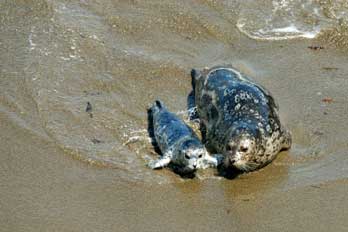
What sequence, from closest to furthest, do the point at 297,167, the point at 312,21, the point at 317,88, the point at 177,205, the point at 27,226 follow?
the point at 27,226, the point at 177,205, the point at 297,167, the point at 317,88, the point at 312,21

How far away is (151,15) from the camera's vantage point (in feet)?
30.7

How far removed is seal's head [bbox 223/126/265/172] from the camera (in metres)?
6.42

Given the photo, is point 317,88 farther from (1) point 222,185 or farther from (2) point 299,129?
(1) point 222,185

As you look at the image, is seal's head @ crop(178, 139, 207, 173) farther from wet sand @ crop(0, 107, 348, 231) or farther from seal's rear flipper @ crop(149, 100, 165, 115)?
seal's rear flipper @ crop(149, 100, 165, 115)

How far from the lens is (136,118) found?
726 centimetres

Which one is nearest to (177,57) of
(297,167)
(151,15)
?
(151,15)

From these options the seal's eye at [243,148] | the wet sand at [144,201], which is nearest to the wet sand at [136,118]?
the wet sand at [144,201]

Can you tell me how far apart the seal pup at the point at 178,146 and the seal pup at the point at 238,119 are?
0.74 feet

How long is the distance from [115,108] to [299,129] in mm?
1837

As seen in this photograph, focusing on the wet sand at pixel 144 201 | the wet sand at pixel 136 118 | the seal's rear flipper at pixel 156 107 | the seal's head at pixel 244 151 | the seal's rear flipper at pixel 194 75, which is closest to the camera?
the wet sand at pixel 144 201

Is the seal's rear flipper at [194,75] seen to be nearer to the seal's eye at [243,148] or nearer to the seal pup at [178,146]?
the seal pup at [178,146]

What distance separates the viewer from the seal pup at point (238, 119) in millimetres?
6477

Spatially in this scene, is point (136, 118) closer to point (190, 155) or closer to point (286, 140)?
point (190, 155)

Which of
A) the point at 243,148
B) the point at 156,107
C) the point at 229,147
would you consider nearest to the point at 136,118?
the point at 156,107
